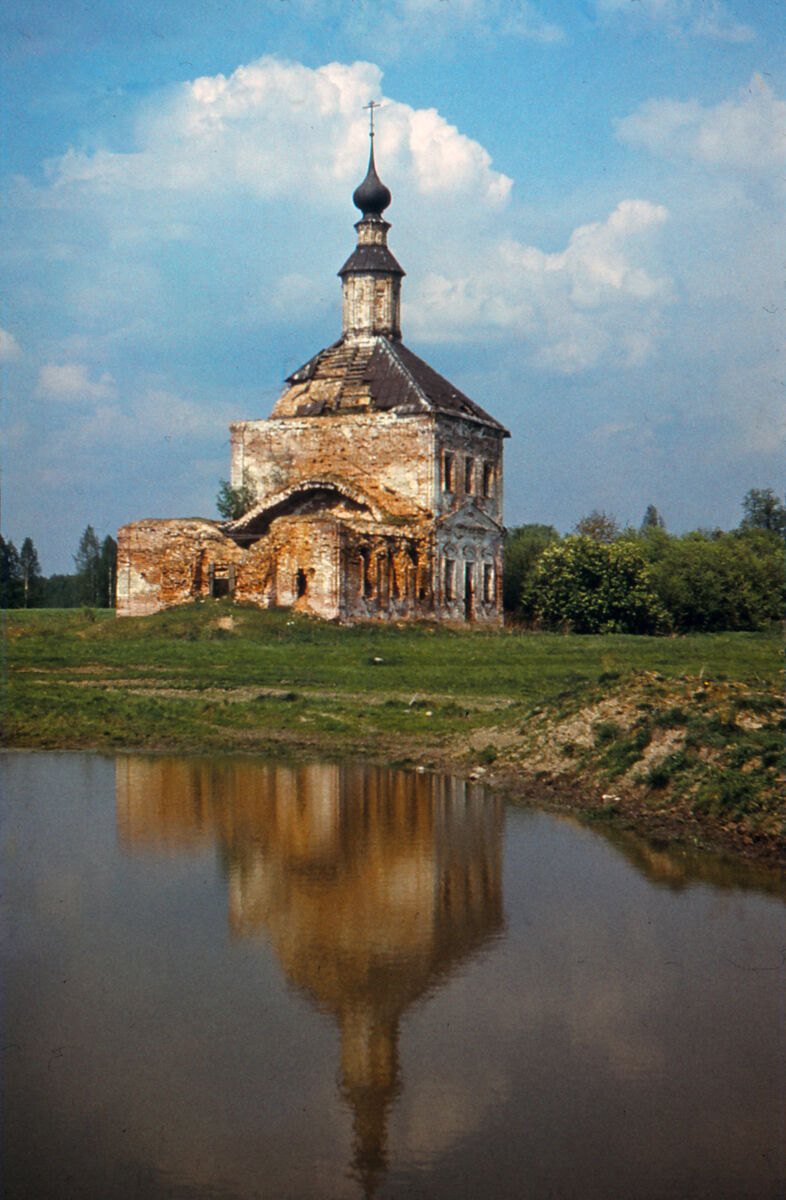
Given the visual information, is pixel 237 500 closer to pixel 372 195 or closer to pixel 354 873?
pixel 372 195

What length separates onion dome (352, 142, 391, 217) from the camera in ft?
171

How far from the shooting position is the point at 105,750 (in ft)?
61.0

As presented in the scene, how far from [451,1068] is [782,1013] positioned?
2271 millimetres

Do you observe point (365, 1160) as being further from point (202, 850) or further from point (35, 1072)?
point (202, 850)

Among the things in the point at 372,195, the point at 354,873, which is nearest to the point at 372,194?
the point at 372,195

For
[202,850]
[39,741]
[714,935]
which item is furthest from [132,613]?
[714,935]

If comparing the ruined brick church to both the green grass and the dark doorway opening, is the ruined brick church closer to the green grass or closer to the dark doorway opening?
the dark doorway opening

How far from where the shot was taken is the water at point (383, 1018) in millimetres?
5559

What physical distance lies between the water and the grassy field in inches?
83.6

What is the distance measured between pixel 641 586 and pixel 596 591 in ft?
6.89

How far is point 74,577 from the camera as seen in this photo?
12694 cm

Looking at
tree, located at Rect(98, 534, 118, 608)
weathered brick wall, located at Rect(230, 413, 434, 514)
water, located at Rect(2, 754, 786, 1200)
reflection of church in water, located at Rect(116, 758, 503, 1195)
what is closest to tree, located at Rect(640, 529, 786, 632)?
weathered brick wall, located at Rect(230, 413, 434, 514)

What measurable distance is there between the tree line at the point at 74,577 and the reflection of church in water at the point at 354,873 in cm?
6617

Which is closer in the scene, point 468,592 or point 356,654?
point 356,654
